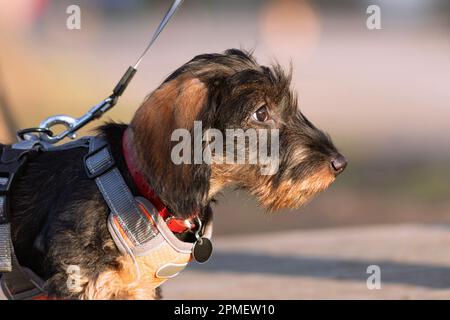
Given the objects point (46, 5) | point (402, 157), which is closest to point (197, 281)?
point (402, 157)

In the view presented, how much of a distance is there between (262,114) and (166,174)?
601 millimetres

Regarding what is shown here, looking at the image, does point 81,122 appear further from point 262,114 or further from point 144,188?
point 262,114

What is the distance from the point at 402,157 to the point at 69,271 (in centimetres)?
770

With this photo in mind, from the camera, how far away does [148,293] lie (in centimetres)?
382

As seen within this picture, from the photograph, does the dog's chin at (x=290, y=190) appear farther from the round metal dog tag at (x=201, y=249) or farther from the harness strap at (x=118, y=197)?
the harness strap at (x=118, y=197)

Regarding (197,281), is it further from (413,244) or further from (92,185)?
(92,185)

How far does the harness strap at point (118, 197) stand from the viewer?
3604mm

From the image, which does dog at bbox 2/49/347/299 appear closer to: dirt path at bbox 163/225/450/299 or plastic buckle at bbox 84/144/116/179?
plastic buckle at bbox 84/144/116/179

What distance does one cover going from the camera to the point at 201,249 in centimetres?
379

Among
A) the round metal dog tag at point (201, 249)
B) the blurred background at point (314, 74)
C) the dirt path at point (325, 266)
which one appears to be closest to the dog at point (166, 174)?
the round metal dog tag at point (201, 249)

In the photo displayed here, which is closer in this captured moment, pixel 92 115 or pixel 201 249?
pixel 201 249

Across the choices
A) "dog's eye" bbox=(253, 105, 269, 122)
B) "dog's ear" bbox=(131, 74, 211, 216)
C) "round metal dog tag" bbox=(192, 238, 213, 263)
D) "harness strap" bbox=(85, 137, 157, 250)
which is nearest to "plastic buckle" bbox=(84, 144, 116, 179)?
"harness strap" bbox=(85, 137, 157, 250)

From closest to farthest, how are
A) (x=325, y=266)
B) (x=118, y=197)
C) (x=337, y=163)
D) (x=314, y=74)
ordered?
(x=118, y=197) < (x=337, y=163) < (x=325, y=266) < (x=314, y=74)

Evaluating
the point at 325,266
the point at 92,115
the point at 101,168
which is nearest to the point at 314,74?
the point at 325,266
